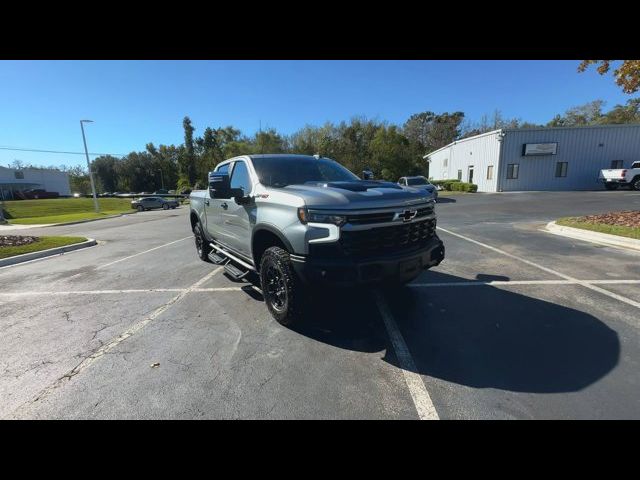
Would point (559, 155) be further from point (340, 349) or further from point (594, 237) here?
point (340, 349)

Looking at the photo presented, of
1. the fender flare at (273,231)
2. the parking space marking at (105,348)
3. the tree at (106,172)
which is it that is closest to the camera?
the parking space marking at (105,348)

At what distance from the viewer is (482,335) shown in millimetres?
3314

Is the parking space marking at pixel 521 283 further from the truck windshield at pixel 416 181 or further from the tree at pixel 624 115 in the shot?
the tree at pixel 624 115

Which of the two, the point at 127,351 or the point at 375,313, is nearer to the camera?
the point at 127,351

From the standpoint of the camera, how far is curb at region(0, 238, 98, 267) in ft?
26.1

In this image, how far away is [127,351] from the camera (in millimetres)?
3277

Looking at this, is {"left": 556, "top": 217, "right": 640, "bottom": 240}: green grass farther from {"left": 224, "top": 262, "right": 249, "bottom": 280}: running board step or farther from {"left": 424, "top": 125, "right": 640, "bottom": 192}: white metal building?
{"left": 424, "top": 125, "right": 640, "bottom": 192}: white metal building

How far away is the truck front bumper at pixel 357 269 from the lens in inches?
112

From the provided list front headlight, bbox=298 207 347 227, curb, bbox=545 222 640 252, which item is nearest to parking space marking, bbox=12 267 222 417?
front headlight, bbox=298 207 347 227

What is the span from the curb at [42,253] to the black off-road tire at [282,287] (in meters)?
8.45

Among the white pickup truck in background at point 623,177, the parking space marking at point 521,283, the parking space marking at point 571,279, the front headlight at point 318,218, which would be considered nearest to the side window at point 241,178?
the front headlight at point 318,218
